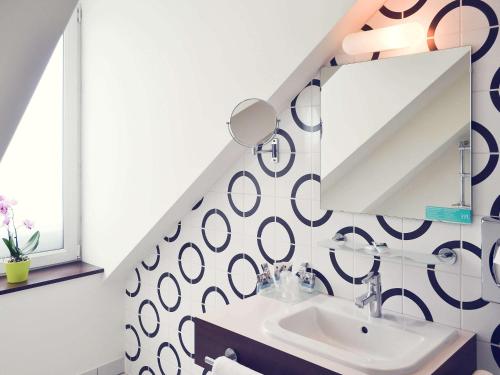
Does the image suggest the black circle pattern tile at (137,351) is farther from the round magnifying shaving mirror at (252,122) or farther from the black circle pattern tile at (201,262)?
the round magnifying shaving mirror at (252,122)

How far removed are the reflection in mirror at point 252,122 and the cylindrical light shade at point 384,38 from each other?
36 centimetres

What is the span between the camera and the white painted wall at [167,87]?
1.66m

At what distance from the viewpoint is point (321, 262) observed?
176cm

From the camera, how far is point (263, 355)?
1.33 meters

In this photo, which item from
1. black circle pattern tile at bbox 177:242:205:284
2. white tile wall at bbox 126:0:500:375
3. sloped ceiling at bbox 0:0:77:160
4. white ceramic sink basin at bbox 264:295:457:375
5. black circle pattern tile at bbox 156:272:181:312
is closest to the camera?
sloped ceiling at bbox 0:0:77:160

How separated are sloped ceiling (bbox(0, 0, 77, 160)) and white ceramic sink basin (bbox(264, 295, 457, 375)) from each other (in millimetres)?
1033

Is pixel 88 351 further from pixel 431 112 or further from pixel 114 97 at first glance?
pixel 431 112

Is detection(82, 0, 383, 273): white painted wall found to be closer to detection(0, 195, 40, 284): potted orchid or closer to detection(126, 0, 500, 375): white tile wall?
detection(126, 0, 500, 375): white tile wall

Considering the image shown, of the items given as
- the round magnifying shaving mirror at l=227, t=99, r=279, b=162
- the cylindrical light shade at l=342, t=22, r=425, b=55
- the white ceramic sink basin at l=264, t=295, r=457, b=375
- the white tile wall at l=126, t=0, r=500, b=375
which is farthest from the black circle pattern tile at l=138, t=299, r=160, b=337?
the cylindrical light shade at l=342, t=22, r=425, b=55

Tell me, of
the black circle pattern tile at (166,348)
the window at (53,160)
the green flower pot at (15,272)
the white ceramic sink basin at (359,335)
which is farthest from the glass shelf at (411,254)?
the window at (53,160)

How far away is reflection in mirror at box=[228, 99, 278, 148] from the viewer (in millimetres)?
1653

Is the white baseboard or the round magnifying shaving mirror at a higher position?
the round magnifying shaving mirror

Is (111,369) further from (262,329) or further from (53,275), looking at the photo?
(262,329)

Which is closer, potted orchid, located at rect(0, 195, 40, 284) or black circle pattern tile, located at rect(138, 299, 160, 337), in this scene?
potted orchid, located at rect(0, 195, 40, 284)
